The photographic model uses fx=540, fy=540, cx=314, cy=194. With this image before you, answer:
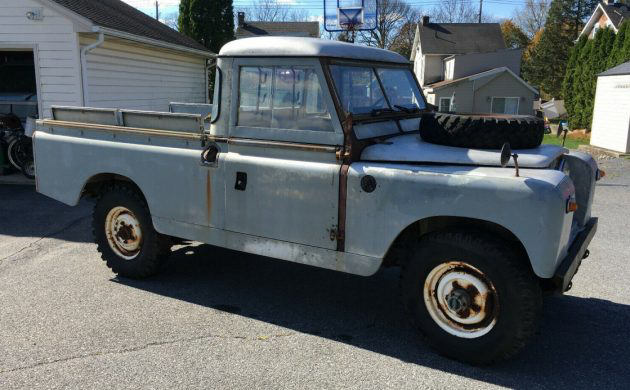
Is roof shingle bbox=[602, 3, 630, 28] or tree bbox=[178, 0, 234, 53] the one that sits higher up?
roof shingle bbox=[602, 3, 630, 28]

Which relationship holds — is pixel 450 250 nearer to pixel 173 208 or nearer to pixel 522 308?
pixel 522 308

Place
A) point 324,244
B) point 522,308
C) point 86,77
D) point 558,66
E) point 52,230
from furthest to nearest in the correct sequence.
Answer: point 558,66 < point 86,77 < point 52,230 < point 324,244 < point 522,308

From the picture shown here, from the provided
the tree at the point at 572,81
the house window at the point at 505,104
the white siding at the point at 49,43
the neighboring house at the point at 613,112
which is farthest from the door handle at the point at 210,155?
the house window at the point at 505,104

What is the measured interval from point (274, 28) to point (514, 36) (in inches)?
1249

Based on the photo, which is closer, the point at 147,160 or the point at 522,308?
the point at 522,308

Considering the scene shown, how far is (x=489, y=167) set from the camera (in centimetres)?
362

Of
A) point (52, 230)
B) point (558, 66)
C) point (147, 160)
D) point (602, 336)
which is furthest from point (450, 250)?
Answer: point (558, 66)

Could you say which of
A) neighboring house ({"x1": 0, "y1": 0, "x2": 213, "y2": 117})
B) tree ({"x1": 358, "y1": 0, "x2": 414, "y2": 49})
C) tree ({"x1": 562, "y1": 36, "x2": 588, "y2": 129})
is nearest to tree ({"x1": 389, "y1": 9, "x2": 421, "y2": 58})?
tree ({"x1": 358, "y1": 0, "x2": 414, "y2": 49})

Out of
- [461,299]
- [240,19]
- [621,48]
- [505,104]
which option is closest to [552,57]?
[505,104]

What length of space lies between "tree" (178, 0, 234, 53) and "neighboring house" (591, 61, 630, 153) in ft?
53.3

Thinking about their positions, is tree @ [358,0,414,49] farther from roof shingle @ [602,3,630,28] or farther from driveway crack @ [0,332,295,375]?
driveway crack @ [0,332,295,375]

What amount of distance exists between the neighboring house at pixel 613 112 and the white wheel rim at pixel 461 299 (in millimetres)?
15469

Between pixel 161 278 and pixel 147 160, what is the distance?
125 cm

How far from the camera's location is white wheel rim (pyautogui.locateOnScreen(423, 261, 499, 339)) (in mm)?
3576
